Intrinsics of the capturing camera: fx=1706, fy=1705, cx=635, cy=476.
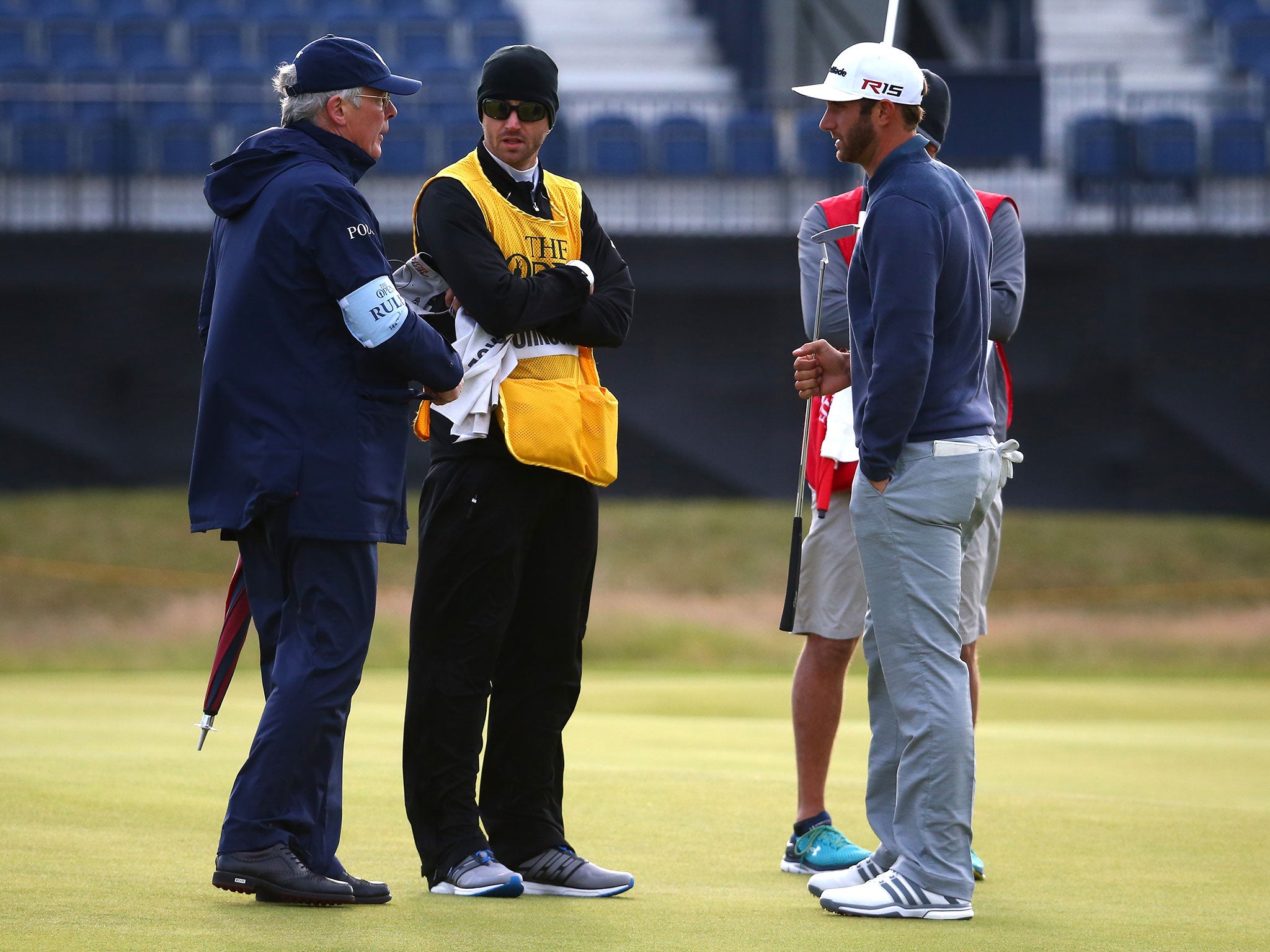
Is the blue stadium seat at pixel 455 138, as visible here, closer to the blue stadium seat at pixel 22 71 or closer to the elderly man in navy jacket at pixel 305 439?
the blue stadium seat at pixel 22 71

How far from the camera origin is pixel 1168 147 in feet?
41.6

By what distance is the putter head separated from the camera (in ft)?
12.8

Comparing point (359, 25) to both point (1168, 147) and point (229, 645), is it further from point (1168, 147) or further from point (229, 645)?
point (229, 645)

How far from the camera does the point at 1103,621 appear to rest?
11.7 metres

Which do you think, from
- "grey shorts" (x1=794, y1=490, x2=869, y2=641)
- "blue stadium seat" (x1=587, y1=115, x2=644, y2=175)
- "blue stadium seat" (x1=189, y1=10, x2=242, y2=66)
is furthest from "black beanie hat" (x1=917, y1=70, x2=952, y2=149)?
"blue stadium seat" (x1=189, y1=10, x2=242, y2=66)

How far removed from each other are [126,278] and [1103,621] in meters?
7.14

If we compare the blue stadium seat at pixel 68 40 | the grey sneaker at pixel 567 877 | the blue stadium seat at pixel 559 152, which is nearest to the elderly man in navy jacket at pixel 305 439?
the grey sneaker at pixel 567 877

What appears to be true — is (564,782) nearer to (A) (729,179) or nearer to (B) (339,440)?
(B) (339,440)

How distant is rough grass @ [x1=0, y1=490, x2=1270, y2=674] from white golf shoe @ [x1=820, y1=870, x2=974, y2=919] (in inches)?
278

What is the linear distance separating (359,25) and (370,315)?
12.3 m

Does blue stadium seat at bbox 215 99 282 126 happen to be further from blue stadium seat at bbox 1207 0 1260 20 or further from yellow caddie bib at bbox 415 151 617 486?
yellow caddie bib at bbox 415 151 617 486

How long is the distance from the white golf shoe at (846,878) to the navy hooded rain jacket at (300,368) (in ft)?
4.12

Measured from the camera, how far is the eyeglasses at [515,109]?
3.69 meters

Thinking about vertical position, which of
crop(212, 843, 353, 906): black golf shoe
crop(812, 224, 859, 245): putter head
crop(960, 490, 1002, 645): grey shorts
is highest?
crop(812, 224, 859, 245): putter head
